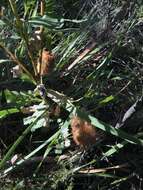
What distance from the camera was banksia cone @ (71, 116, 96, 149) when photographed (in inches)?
58.0

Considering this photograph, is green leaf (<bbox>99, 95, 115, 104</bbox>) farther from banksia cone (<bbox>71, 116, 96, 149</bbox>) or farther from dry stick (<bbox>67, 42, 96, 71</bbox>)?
Result: dry stick (<bbox>67, 42, 96, 71</bbox>)

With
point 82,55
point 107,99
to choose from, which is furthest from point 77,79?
point 107,99

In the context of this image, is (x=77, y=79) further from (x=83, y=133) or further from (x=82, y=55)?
(x=83, y=133)

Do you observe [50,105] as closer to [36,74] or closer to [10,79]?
[36,74]

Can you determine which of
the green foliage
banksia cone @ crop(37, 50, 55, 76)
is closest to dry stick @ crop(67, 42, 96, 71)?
the green foliage

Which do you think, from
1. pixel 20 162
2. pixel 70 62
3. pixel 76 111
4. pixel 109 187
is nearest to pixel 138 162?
pixel 109 187

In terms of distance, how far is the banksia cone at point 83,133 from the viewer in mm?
1474

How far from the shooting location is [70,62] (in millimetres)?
1766

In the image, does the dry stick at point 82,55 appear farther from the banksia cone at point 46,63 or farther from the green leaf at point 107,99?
the green leaf at point 107,99

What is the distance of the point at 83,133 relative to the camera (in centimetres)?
147

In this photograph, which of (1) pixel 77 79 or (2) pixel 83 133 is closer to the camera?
(2) pixel 83 133

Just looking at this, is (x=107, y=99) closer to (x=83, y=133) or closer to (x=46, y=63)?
(x=83, y=133)

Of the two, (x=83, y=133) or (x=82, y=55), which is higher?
(x=82, y=55)

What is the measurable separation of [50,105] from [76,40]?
32 cm
